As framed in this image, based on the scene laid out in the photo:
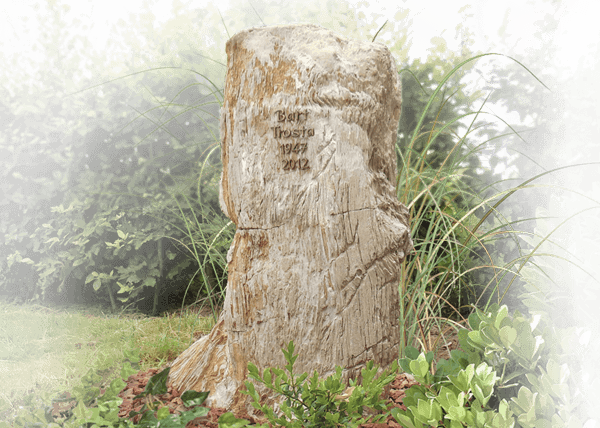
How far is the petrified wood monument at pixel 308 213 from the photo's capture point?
2225mm

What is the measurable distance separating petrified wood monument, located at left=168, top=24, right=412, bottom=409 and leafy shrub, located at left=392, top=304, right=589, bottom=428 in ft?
1.86

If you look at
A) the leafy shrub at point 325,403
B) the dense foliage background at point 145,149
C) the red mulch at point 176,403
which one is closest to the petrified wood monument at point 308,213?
the red mulch at point 176,403

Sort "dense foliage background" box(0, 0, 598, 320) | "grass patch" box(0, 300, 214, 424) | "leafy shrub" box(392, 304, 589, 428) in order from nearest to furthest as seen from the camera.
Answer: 1. "leafy shrub" box(392, 304, 589, 428)
2. "grass patch" box(0, 300, 214, 424)
3. "dense foliage background" box(0, 0, 598, 320)

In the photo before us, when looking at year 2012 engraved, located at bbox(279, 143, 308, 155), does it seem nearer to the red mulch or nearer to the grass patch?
the red mulch

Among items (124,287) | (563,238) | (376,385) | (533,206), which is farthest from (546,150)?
(124,287)

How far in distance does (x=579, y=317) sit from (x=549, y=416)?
0.36m

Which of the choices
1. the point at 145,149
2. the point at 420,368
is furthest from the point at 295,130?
the point at 145,149

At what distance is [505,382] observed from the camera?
1.55 meters

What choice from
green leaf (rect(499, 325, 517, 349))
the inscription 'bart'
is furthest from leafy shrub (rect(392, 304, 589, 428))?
the inscription 'bart'

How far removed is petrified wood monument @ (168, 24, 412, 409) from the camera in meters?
2.22

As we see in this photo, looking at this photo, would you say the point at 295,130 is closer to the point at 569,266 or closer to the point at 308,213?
the point at 308,213

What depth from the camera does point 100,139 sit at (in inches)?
173

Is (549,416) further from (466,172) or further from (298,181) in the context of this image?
(466,172)

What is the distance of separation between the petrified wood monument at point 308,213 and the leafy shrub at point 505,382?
0.57 m
